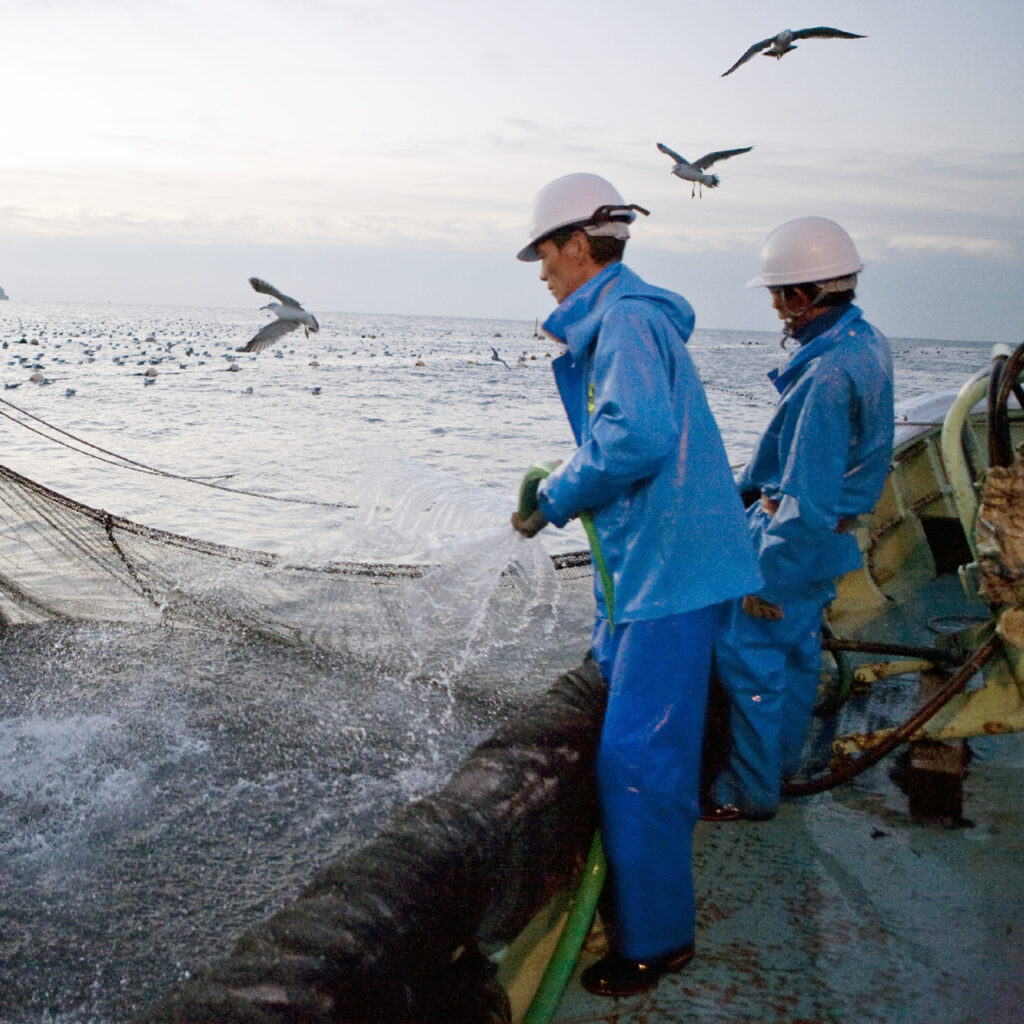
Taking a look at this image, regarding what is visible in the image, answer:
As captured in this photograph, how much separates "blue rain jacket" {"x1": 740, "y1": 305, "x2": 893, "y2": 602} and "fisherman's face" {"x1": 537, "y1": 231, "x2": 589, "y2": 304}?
867 mm

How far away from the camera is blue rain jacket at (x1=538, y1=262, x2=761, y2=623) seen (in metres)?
1.79

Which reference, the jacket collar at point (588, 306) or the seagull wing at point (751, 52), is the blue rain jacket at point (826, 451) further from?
the seagull wing at point (751, 52)

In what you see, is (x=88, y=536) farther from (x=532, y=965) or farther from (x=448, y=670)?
(x=532, y=965)

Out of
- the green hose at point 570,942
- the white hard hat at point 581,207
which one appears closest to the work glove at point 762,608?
the green hose at point 570,942

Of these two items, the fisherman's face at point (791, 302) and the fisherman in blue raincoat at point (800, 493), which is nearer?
Answer: the fisherman in blue raincoat at point (800, 493)

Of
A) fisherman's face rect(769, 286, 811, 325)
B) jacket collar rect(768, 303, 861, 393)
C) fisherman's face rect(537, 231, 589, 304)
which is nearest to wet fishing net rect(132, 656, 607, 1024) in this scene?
fisherman's face rect(537, 231, 589, 304)

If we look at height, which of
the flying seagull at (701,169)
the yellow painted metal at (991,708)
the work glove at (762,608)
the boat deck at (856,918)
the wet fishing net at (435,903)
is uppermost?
the flying seagull at (701,169)

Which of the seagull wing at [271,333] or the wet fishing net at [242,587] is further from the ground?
the seagull wing at [271,333]

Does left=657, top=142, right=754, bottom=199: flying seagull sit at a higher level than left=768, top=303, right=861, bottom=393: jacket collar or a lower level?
higher

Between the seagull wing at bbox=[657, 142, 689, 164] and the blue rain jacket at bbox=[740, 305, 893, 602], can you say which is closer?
the blue rain jacket at bbox=[740, 305, 893, 602]

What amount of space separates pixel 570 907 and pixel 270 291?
8353 mm

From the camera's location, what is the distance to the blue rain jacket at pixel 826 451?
247 cm

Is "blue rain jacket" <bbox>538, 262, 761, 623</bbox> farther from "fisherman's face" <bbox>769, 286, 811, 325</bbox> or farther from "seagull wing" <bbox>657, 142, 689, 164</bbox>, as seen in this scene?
"seagull wing" <bbox>657, 142, 689, 164</bbox>

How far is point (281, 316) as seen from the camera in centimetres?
930
